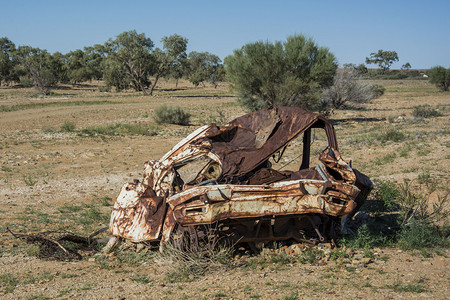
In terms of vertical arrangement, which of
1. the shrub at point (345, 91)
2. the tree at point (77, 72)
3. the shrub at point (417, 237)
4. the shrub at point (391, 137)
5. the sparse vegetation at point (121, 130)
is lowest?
the shrub at point (417, 237)

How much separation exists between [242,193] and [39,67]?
172ft

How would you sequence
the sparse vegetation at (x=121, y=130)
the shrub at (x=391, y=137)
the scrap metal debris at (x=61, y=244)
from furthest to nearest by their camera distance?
1. the sparse vegetation at (x=121, y=130)
2. the shrub at (x=391, y=137)
3. the scrap metal debris at (x=61, y=244)

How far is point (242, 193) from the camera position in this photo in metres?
5.64

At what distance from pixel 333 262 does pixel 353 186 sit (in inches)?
41.6

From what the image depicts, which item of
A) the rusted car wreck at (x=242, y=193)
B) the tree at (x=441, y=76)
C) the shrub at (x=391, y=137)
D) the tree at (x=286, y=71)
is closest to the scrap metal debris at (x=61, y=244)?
the rusted car wreck at (x=242, y=193)

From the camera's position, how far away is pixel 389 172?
1179 cm

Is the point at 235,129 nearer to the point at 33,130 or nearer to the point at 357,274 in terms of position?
the point at 357,274

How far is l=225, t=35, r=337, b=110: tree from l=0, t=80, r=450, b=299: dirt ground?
3503 millimetres

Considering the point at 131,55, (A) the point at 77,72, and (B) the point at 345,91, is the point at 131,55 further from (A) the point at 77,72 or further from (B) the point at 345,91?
(B) the point at 345,91

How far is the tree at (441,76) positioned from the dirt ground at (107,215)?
111 ft

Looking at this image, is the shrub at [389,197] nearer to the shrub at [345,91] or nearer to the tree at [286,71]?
the tree at [286,71]

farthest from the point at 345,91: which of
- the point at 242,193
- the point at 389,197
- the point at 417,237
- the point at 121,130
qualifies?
the point at 242,193

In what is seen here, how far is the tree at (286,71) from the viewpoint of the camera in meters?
24.7

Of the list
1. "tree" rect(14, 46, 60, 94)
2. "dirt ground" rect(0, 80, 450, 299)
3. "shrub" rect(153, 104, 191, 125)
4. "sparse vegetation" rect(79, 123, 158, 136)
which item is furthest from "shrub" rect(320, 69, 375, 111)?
"tree" rect(14, 46, 60, 94)
